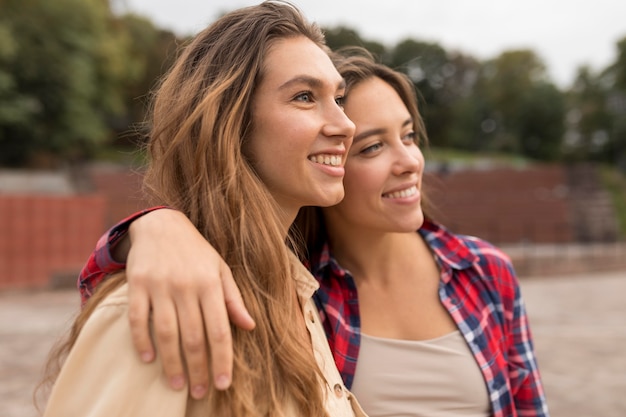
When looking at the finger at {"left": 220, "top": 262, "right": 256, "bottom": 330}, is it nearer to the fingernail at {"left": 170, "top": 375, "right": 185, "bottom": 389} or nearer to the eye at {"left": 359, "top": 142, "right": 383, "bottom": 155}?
the fingernail at {"left": 170, "top": 375, "right": 185, "bottom": 389}

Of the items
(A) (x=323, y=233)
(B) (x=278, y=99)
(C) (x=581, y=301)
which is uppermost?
(B) (x=278, y=99)

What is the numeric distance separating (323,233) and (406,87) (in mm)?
668

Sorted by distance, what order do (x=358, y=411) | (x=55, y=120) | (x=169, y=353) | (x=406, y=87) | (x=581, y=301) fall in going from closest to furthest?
(x=169, y=353)
(x=358, y=411)
(x=406, y=87)
(x=581, y=301)
(x=55, y=120)

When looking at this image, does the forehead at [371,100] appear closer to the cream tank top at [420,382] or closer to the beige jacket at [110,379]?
the cream tank top at [420,382]

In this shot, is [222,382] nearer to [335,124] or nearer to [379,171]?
[335,124]

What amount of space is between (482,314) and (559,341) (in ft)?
19.9

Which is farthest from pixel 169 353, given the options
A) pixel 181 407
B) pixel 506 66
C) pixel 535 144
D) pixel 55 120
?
pixel 506 66

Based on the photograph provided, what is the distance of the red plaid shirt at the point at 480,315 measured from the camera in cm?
199

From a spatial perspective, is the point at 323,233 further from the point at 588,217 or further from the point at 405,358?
the point at 588,217

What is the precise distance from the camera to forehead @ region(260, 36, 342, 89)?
61.9 inches

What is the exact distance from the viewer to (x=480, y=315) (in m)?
2.09

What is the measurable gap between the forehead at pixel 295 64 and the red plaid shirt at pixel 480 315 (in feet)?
2.59

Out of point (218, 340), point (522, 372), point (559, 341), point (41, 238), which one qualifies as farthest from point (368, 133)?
point (41, 238)

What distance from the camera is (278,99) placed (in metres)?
1.56
